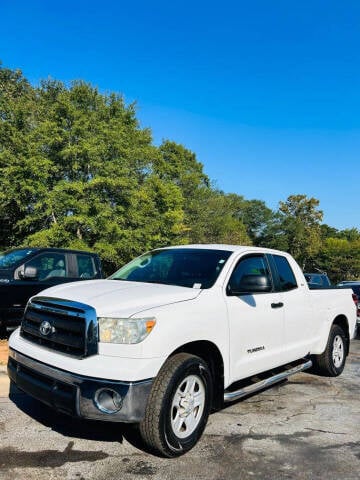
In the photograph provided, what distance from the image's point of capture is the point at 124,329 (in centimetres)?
331

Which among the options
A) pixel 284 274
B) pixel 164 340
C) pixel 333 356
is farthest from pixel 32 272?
pixel 333 356

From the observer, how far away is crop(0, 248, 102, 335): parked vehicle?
712cm

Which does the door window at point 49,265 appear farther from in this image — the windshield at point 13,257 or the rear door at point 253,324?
the rear door at point 253,324

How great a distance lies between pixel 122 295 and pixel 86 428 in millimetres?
1371

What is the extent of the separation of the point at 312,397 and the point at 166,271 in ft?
8.40

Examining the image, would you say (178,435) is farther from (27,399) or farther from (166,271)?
(27,399)

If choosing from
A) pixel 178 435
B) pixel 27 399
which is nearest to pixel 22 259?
pixel 27 399

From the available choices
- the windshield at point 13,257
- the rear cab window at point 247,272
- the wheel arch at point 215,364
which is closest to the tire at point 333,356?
the rear cab window at point 247,272

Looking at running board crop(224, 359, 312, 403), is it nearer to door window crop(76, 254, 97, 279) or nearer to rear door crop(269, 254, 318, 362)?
rear door crop(269, 254, 318, 362)

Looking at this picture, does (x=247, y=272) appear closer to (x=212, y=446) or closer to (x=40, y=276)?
(x=212, y=446)

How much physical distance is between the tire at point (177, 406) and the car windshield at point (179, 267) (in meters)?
0.86

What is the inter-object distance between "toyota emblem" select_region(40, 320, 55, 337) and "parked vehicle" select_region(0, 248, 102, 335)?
352 cm

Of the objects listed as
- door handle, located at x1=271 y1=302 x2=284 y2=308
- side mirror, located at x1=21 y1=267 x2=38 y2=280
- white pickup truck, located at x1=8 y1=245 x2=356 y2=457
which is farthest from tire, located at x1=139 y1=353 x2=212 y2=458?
side mirror, located at x1=21 y1=267 x2=38 y2=280

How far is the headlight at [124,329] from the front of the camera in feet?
10.8
